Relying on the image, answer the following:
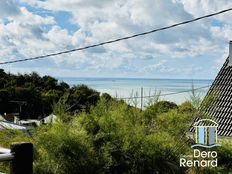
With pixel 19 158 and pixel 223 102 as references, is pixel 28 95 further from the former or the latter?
pixel 19 158

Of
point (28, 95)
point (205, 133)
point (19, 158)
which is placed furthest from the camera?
point (28, 95)

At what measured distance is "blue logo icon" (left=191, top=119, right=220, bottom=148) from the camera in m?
7.36

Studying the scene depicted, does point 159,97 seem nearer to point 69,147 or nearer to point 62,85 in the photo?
point 69,147

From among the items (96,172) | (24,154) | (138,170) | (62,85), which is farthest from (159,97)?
(62,85)

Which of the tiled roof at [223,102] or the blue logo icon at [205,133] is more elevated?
the tiled roof at [223,102]

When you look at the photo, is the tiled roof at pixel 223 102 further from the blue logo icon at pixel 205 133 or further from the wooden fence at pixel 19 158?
the wooden fence at pixel 19 158

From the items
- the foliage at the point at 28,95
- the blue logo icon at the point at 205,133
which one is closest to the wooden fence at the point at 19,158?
the blue logo icon at the point at 205,133

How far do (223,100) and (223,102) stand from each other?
0.07 metres

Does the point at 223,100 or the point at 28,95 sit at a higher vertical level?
the point at 28,95

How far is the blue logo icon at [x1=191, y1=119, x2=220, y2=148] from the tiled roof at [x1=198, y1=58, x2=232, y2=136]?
104 centimetres

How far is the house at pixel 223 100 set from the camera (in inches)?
374

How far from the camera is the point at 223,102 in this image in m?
9.98

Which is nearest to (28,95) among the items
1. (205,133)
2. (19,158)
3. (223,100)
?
(223,100)

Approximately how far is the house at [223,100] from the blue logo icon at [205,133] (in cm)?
104
